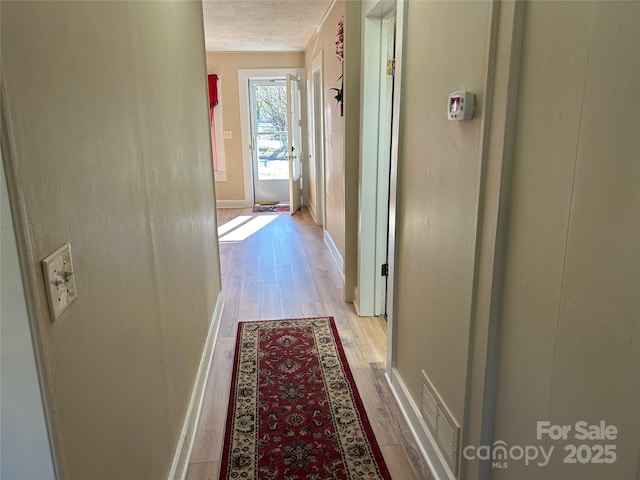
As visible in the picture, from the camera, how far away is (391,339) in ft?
7.60

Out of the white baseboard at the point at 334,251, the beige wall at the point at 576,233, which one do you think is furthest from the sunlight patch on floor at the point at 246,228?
the beige wall at the point at 576,233

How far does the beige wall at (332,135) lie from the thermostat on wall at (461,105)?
2199 millimetres

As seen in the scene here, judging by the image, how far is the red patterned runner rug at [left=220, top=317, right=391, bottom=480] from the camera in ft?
5.98

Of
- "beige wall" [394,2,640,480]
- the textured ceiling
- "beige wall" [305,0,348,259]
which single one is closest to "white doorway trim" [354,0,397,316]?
"beige wall" [305,0,348,259]

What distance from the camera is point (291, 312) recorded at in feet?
10.8

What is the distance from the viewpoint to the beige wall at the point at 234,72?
6.80 meters

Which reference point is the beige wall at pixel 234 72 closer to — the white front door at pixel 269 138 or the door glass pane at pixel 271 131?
the white front door at pixel 269 138

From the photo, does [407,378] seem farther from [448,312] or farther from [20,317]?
[20,317]

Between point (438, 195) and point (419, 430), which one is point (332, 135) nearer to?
point (438, 195)

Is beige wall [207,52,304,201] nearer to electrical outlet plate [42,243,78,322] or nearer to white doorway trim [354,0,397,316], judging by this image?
white doorway trim [354,0,397,316]

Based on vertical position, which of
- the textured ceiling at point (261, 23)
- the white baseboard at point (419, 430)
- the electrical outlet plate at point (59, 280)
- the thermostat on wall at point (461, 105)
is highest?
the textured ceiling at point (261, 23)

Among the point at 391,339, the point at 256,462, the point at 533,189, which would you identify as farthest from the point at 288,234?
the point at 533,189

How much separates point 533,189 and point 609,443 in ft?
1.82

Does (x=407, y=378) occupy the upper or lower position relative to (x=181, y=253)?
lower
